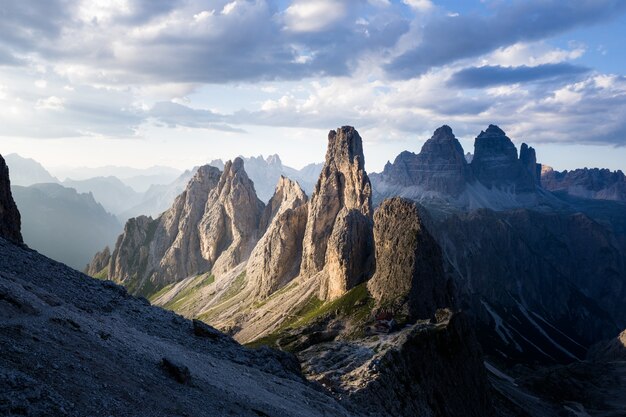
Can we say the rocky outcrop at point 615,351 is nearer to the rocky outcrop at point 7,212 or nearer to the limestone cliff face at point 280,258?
the limestone cliff face at point 280,258

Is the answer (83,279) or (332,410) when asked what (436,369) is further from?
(83,279)

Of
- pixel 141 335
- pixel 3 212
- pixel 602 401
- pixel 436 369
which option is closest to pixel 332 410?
pixel 141 335

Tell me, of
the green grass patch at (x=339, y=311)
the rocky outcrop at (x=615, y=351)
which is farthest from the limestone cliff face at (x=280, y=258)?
the rocky outcrop at (x=615, y=351)

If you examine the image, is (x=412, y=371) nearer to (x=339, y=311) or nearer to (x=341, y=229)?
(x=339, y=311)

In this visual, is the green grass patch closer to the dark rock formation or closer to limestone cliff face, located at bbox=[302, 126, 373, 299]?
limestone cliff face, located at bbox=[302, 126, 373, 299]

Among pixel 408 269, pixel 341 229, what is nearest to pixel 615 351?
pixel 341 229

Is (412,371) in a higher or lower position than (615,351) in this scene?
higher

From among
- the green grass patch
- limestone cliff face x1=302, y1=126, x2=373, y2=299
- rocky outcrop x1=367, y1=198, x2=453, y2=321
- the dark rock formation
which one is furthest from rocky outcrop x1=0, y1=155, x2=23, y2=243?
limestone cliff face x1=302, y1=126, x2=373, y2=299
